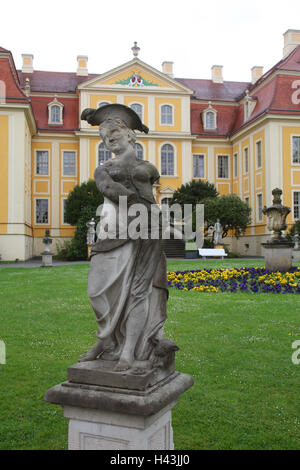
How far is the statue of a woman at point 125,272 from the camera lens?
289cm

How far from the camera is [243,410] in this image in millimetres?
4238

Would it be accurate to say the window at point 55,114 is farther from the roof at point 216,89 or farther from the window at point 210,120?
the window at point 210,120

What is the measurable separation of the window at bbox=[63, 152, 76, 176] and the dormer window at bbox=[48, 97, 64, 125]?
9.29ft

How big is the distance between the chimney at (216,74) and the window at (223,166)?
9.40m

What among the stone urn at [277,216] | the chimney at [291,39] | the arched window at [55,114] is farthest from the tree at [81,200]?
the chimney at [291,39]

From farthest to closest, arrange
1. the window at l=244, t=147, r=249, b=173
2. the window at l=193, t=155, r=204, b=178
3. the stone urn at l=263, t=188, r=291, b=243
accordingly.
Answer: the window at l=193, t=155, r=204, b=178 < the window at l=244, t=147, r=249, b=173 < the stone urn at l=263, t=188, r=291, b=243

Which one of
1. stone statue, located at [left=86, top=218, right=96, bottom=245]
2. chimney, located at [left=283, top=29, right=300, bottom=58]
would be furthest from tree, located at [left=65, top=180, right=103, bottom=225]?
chimney, located at [left=283, top=29, right=300, bottom=58]

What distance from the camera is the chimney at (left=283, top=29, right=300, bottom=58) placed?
36250 millimetres

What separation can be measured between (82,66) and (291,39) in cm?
1941

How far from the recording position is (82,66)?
42781mm

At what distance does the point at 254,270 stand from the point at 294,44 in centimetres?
2867

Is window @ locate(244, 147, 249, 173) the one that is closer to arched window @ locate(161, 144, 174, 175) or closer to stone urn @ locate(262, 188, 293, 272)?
arched window @ locate(161, 144, 174, 175)

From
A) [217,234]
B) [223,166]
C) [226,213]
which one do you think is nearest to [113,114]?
[217,234]

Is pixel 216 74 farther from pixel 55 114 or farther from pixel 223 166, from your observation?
pixel 55 114
